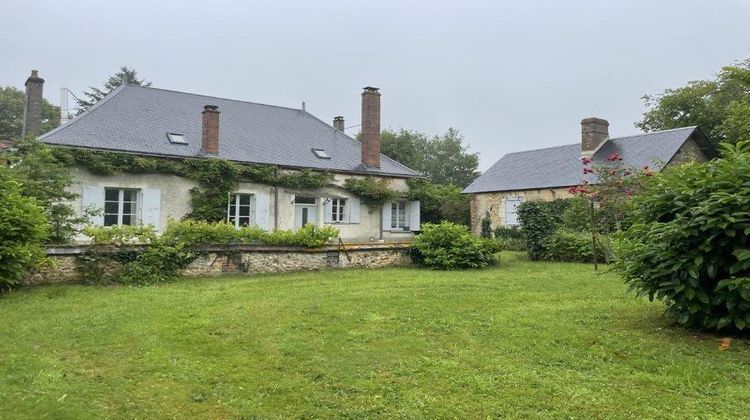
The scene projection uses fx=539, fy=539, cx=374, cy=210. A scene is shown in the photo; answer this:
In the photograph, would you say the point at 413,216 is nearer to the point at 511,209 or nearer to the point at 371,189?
the point at 371,189

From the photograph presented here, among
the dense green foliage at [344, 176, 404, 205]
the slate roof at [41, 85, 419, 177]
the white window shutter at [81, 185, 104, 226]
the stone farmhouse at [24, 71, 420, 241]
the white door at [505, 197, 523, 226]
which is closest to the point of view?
the white window shutter at [81, 185, 104, 226]

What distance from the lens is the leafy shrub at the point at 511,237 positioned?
19.9 meters

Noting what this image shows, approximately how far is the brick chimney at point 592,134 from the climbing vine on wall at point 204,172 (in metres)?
10.8

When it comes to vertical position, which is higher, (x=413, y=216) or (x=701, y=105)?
(x=701, y=105)

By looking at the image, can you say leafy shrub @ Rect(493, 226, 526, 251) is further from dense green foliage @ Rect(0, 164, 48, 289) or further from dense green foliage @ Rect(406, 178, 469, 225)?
dense green foliage @ Rect(0, 164, 48, 289)

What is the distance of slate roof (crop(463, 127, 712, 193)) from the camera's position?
19.9m

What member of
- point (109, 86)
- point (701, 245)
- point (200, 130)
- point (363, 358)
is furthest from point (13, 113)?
point (701, 245)

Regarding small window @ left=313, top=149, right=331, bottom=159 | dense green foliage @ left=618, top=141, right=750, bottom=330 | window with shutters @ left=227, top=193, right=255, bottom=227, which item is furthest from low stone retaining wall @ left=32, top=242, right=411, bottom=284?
dense green foliage @ left=618, top=141, right=750, bottom=330

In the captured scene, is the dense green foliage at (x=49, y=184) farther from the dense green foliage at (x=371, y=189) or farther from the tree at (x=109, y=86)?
the tree at (x=109, y=86)

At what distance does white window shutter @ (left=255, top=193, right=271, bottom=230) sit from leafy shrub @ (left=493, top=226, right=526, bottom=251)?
833 cm

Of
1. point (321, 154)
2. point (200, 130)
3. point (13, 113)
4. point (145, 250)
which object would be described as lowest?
point (145, 250)

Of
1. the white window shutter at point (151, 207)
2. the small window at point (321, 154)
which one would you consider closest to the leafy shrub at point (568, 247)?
the small window at point (321, 154)

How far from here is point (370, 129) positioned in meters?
Answer: 20.6

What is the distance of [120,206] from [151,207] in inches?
32.8
